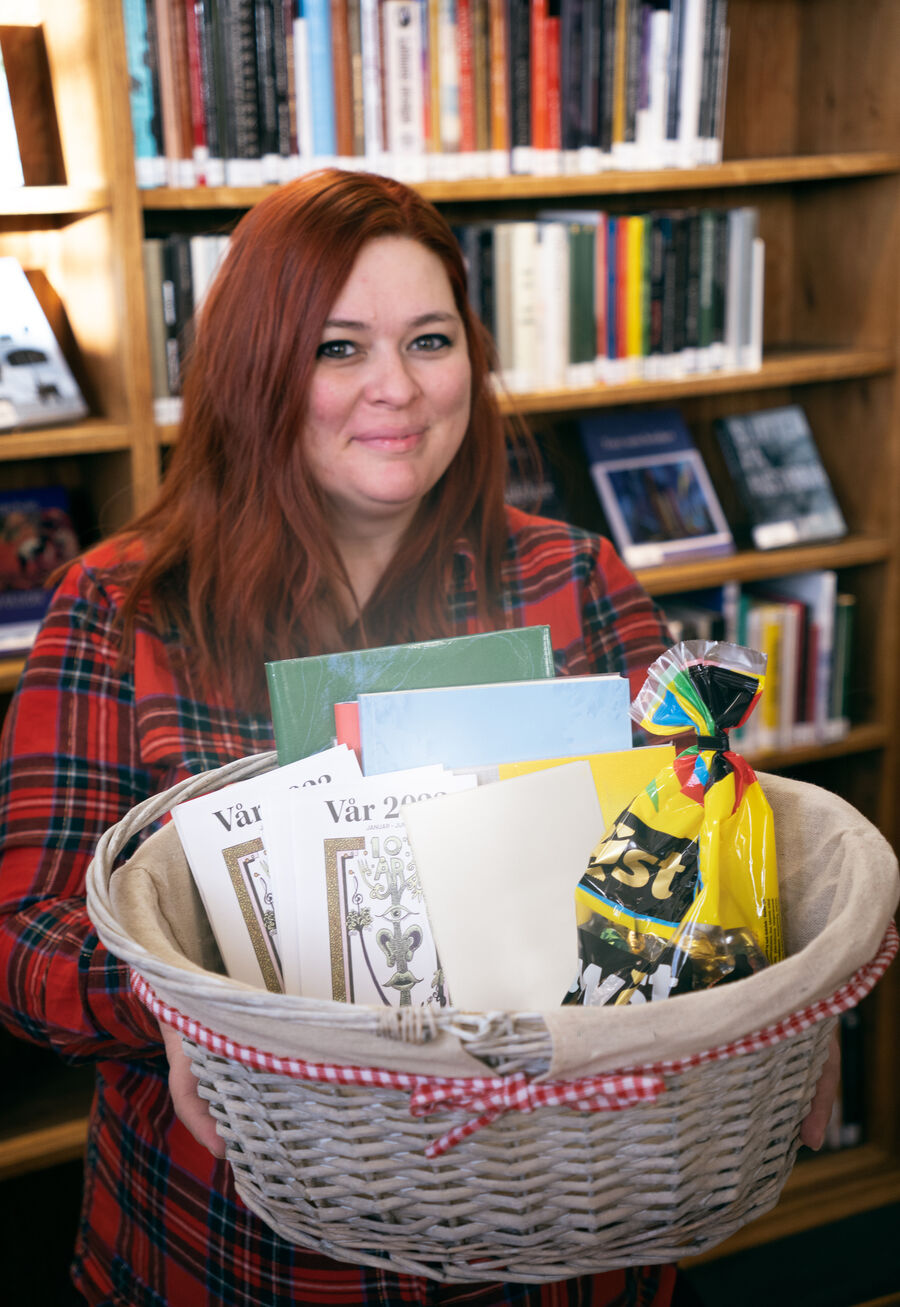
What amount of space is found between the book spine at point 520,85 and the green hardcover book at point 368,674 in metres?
1.21

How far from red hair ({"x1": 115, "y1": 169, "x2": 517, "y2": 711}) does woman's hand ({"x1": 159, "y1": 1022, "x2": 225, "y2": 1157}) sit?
1.52 ft

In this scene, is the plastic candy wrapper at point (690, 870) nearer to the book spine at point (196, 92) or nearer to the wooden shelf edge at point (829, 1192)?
the book spine at point (196, 92)

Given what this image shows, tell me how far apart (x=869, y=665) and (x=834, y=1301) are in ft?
3.70

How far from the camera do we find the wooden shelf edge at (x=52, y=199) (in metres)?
1.59

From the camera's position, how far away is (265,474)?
119 centimetres

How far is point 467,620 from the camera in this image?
1294mm

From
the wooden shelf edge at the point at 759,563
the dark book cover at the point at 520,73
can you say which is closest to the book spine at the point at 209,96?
the dark book cover at the point at 520,73

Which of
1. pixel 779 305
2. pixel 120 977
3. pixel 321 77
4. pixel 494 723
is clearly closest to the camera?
pixel 494 723

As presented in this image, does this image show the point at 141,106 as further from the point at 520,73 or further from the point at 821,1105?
the point at 821,1105

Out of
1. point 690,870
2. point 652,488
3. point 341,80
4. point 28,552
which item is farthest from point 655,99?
point 690,870

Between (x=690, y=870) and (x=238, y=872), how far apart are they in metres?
0.31

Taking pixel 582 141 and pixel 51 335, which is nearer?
pixel 51 335

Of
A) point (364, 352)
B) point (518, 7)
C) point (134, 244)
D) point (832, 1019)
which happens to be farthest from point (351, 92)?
point (832, 1019)

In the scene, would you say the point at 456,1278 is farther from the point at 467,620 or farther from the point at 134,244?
the point at 134,244
